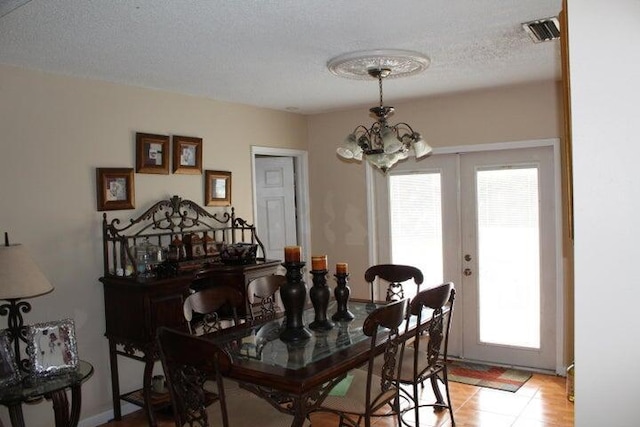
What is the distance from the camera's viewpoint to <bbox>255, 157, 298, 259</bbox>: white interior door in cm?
521

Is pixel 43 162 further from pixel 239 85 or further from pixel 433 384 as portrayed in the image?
pixel 433 384

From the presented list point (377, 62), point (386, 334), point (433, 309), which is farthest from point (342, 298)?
point (377, 62)

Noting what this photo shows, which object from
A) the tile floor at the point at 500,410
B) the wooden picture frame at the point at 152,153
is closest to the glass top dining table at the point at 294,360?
the tile floor at the point at 500,410

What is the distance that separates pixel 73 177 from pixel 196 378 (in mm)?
1920

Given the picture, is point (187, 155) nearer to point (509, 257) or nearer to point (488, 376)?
point (509, 257)

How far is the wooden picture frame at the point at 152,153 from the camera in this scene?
376cm

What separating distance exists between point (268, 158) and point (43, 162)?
2.38 metres

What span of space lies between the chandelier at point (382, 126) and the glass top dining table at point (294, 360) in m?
1.02

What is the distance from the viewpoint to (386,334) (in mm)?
2756

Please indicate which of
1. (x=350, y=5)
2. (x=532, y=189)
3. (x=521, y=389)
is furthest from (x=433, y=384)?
(x=350, y=5)

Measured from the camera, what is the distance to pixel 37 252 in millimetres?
3225

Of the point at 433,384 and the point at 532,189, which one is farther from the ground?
the point at 532,189

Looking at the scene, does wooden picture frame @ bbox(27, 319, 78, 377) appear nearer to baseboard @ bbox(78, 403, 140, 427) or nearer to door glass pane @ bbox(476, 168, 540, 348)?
baseboard @ bbox(78, 403, 140, 427)

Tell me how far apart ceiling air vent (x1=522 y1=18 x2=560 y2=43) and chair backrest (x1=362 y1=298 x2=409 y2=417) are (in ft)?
5.19
